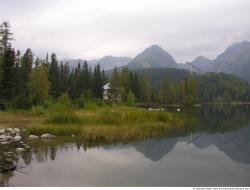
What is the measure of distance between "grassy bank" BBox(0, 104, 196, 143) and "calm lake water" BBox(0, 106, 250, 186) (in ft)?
8.16

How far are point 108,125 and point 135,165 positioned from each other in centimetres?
1487

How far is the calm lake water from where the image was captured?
18.8 meters

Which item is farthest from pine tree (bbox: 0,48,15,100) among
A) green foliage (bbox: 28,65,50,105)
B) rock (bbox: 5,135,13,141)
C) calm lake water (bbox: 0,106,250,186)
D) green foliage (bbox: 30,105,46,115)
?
calm lake water (bbox: 0,106,250,186)

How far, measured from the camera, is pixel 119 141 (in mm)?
32719

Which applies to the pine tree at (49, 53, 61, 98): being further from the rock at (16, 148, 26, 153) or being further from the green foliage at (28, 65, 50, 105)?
the rock at (16, 148, 26, 153)

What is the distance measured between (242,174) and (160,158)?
6.50 m

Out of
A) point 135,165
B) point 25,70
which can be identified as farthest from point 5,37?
point 135,165

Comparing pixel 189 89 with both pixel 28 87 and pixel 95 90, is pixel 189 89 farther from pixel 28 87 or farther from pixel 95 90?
pixel 28 87

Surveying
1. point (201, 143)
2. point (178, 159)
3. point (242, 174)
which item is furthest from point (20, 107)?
point (242, 174)

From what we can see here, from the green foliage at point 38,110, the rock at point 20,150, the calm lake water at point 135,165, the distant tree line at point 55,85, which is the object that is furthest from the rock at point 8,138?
the distant tree line at point 55,85

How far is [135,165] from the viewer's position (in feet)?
77.6

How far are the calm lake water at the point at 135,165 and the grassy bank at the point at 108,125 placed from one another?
2.49 metres

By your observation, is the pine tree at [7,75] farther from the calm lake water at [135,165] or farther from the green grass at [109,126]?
the calm lake water at [135,165]

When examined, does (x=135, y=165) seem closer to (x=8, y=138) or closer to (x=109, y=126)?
(x=8, y=138)
